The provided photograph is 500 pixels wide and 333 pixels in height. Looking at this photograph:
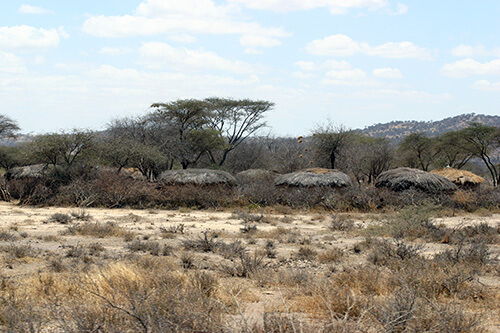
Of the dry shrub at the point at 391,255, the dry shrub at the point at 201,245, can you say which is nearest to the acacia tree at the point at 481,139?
the dry shrub at the point at 391,255

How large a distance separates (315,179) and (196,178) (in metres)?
5.50

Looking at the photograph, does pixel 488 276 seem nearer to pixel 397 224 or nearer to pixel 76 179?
pixel 397 224

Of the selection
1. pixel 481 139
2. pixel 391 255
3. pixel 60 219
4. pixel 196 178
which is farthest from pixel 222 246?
pixel 481 139

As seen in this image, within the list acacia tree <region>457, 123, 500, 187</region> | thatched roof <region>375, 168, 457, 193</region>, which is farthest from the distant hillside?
thatched roof <region>375, 168, 457, 193</region>

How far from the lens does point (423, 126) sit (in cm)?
10762

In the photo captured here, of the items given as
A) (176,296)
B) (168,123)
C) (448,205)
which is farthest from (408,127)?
(176,296)

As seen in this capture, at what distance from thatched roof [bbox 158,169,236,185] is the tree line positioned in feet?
12.1

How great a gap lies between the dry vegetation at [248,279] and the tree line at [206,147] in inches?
303

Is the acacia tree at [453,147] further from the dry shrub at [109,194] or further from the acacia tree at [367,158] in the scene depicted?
the dry shrub at [109,194]

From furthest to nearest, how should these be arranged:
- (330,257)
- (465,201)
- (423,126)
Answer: (423,126) < (465,201) < (330,257)

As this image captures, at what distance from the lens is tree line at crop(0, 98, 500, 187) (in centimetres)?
2270

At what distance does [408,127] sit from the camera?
109 m

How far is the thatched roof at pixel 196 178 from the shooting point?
20959mm

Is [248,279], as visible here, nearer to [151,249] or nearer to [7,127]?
[151,249]
